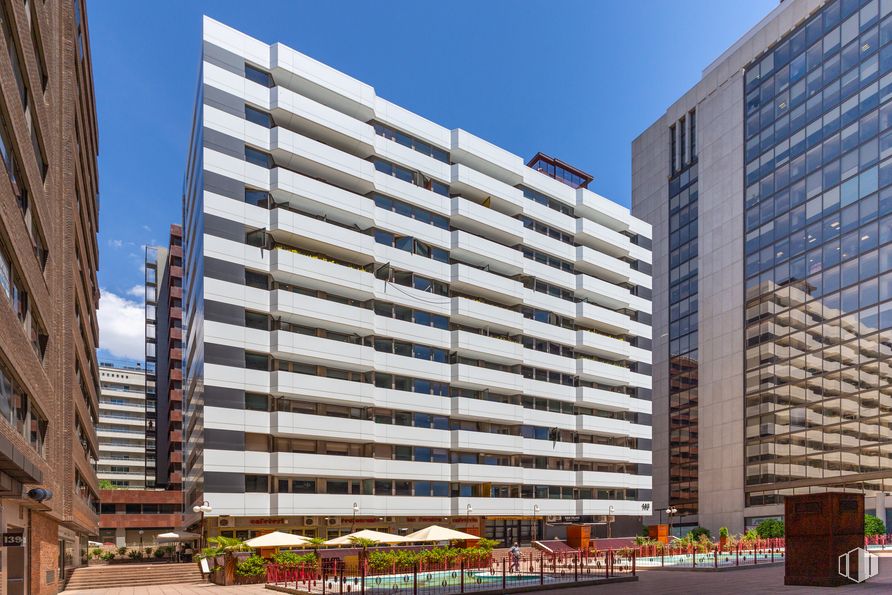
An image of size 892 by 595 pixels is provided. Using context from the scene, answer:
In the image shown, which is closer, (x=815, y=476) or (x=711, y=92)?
→ (x=815, y=476)

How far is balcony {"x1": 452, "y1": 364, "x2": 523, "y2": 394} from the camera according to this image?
57.9m

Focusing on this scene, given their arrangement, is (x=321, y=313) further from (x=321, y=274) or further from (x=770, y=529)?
(x=770, y=529)

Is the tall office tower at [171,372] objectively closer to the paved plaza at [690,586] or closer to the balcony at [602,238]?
the balcony at [602,238]

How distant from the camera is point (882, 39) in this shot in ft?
218

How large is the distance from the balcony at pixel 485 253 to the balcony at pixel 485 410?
12.0m

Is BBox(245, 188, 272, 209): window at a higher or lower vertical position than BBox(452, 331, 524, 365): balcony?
higher

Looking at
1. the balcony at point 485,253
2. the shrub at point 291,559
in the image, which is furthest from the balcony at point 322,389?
the balcony at point 485,253

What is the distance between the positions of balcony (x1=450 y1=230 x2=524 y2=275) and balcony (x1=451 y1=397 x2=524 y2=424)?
12.0 meters

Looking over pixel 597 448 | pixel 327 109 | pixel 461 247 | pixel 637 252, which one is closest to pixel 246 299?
pixel 327 109

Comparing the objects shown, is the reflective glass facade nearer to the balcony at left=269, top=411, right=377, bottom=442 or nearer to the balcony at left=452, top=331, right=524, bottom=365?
the balcony at left=452, top=331, right=524, bottom=365

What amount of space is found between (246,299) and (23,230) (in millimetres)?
28392

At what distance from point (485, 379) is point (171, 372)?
5305cm

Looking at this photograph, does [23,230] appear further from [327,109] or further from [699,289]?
[699,289]

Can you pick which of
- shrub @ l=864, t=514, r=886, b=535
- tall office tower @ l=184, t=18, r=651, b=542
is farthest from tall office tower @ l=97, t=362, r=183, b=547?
shrub @ l=864, t=514, r=886, b=535
